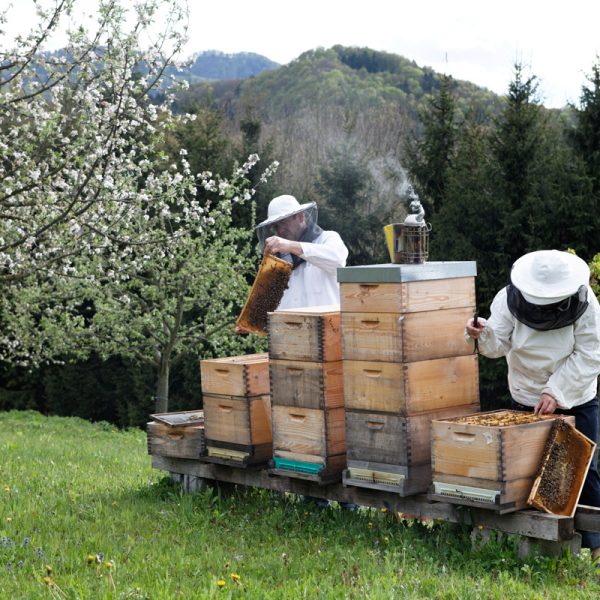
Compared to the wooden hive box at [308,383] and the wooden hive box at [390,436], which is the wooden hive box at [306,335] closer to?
the wooden hive box at [308,383]

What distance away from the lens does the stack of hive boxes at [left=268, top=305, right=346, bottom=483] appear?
5.82 metres

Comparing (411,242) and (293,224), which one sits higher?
(293,224)

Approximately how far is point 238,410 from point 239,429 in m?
0.14

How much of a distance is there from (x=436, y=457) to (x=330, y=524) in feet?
3.67

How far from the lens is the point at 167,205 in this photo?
9742 millimetres

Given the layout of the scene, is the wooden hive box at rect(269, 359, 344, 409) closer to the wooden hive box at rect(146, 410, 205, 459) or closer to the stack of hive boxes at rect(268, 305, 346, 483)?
the stack of hive boxes at rect(268, 305, 346, 483)

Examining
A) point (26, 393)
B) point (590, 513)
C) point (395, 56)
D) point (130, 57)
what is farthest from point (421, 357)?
point (395, 56)

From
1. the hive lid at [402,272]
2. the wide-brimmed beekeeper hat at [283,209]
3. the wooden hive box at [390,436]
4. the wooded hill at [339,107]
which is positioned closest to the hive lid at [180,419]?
the wide-brimmed beekeeper hat at [283,209]

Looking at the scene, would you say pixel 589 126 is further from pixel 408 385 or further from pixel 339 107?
pixel 339 107

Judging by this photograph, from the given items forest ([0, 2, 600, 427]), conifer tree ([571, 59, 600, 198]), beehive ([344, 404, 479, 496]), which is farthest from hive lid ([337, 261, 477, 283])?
conifer tree ([571, 59, 600, 198])

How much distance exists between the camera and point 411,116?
1564 inches

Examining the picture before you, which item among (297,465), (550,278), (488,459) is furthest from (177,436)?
(550,278)

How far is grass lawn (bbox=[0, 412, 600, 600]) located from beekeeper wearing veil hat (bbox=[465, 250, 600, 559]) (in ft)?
2.95

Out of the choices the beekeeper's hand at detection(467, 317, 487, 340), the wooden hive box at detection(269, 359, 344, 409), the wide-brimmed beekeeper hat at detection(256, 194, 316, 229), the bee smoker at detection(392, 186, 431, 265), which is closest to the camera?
the beekeeper's hand at detection(467, 317, 487, 340)
